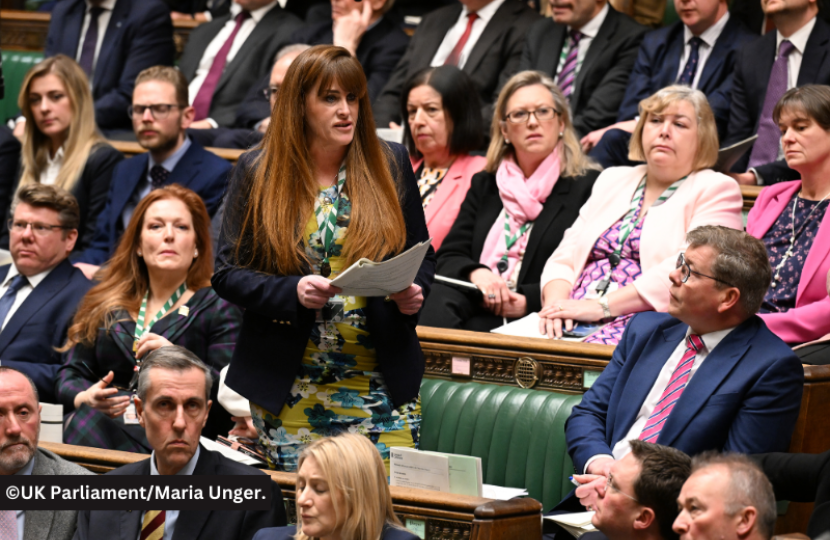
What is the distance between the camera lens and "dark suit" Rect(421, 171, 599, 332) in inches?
143

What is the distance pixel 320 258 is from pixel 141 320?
1.19 m

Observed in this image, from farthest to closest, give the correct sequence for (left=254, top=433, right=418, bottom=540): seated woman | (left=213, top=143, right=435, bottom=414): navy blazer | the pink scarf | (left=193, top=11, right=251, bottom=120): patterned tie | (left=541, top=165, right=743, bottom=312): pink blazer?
(left=193, top=11, right=251, bottom=120): patterned tie
the pink scarf
(left=541, top=165, right=743, bottom=312): pink blazer
(left=213, top=143, right=435, bottom=414): navy blazer
(left=254, top=433, right=418, bottom=540): seated woman

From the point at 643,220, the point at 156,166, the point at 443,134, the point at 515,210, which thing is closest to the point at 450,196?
the point at 443,134

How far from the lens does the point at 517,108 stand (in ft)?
12.5

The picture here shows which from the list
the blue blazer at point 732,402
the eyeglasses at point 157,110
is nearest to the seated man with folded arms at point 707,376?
the blue blazer at point 732,402

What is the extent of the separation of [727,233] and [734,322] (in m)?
0.20

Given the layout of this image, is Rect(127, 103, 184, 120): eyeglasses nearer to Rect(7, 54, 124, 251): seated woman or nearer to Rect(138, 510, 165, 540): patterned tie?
Rect(7, 54, 124, 251): seated woman

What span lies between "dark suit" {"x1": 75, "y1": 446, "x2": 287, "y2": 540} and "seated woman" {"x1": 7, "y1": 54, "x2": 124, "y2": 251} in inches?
90.6

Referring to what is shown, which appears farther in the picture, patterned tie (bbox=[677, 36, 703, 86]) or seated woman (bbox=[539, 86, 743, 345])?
patterned tie (bbox=[677, 36, 703, 86])

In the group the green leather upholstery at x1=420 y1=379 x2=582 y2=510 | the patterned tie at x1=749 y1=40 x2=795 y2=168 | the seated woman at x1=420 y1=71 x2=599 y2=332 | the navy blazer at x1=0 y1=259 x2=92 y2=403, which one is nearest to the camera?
the green leather upholstery at x1=420 y1=379 x2=582 y2=510

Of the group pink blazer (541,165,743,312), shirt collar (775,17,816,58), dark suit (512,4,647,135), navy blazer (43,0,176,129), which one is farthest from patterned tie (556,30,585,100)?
navy blazer (43,0,176,129)

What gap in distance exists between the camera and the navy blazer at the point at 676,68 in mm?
4320

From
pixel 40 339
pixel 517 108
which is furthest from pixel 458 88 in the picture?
pixel 40 339

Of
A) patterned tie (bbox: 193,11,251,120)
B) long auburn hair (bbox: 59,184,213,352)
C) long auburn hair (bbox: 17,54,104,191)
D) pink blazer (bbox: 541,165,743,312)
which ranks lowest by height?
long auburn hair (bbox: 59,184,213,352)
